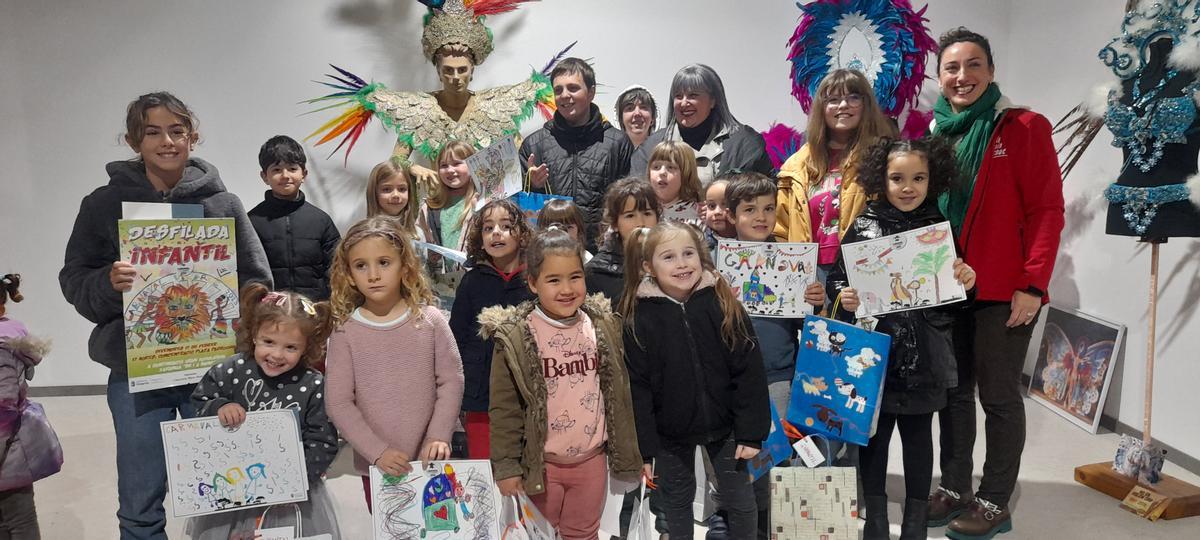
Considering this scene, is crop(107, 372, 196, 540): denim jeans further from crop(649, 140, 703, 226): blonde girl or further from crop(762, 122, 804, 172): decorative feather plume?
crop(762, 122, 804, 172): decorative feather plume

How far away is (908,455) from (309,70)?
4122mm

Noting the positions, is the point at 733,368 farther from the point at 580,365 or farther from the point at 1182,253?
the point at 1182,253

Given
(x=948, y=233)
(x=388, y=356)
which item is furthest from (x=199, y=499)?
(x=948, y=233)

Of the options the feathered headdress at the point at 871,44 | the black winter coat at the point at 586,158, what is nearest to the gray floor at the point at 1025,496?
the black winter coat at the point at 586,158

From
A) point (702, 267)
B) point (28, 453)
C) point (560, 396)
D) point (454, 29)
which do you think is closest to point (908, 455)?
point (702, 267)

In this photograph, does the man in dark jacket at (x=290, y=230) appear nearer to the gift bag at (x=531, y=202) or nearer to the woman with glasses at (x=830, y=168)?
the gift bag at (x=531, y=202)

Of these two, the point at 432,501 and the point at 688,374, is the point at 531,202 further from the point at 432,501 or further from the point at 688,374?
the point at 432,501

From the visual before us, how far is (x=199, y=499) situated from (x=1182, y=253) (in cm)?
418

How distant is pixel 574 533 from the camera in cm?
238

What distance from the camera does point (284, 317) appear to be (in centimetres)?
234

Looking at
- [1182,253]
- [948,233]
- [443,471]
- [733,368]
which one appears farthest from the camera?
[1182,253]

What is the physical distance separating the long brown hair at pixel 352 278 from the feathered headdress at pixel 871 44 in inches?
126

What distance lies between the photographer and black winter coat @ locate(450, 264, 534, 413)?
264 centimetres

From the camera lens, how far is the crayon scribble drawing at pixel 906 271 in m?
2.62
